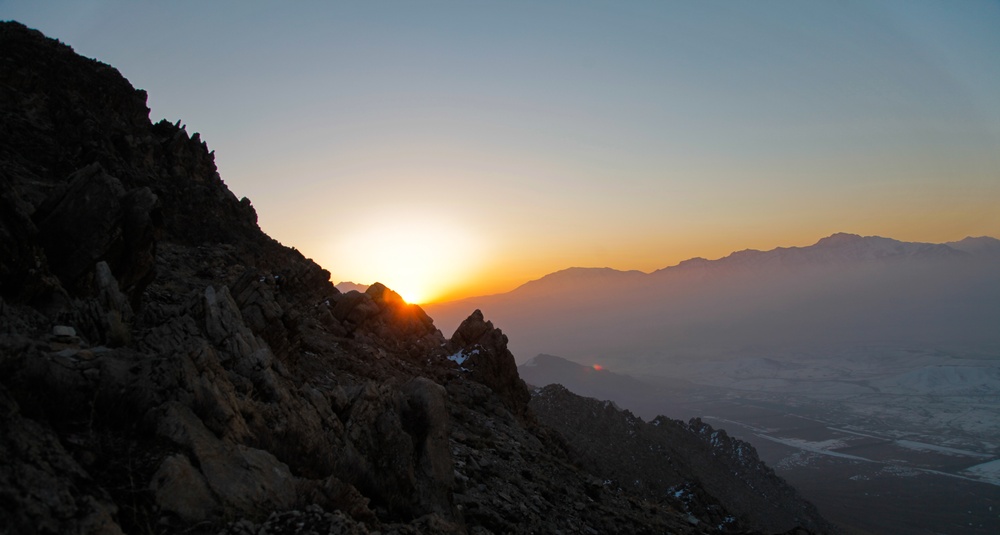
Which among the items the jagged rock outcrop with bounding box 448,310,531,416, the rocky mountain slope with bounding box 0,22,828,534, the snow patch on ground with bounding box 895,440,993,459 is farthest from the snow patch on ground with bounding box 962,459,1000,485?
the rocky mountain slope with bounding box 0,22,828,534

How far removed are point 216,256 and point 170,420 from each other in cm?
2138

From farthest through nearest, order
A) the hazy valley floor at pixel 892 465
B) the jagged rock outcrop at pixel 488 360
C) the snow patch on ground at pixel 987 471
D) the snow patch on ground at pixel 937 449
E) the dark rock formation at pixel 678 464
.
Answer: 1. the snow patch on ground at pixel 937 449
2. the snow patch on ground at pixel 987 471
3. the hazy valley floor at pixel 892 465
4. the dark rock formation at pixel 678 464
5. the jagged rock outcrop at pixel 488 360

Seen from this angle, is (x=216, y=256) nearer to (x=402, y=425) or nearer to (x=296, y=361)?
(x=296, y=361)

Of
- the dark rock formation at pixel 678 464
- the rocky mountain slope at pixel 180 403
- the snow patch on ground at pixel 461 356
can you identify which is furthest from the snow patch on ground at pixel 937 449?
the snow patch on ground at pixel 461 356

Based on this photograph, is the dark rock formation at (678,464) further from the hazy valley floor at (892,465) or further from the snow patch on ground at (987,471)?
the snow patch on ground at (987,471)

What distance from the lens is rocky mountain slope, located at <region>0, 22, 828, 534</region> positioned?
21.4 feet

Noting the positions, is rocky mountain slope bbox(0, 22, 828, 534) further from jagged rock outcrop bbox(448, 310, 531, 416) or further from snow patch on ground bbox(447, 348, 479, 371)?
snow patch on ground bbox(447, 348, 479, 371)

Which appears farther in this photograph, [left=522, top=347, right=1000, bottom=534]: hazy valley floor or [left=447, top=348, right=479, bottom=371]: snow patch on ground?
[left=522, top=347, right=1000, bottom=534]: hazy valley floor

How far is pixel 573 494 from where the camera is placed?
65.2 feet

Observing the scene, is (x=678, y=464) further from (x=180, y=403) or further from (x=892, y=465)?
(x=892, y=465)

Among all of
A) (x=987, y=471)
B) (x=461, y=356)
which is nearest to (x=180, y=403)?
(x=461, y=356)

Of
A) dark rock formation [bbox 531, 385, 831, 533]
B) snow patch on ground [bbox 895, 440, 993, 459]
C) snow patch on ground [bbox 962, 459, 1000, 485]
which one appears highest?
dark rock formation [bbox 531, 385, 831, 533]

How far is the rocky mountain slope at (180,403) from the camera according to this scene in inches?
256

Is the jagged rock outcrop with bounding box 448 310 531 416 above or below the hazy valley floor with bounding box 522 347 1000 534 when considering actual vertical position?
above
